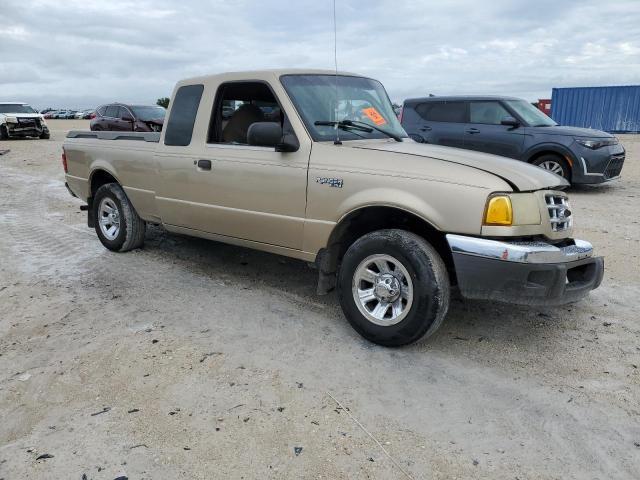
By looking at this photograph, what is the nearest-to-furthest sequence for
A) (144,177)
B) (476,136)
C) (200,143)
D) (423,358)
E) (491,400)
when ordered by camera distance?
(491,400) → (423,358) → (200,143) → (144,177) → (476,136)

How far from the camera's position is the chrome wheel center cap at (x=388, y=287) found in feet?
11.9

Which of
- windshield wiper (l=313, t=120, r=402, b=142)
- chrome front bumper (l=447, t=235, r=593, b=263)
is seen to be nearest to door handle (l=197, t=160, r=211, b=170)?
windshield wiper (l=313, t=120, r=402, b=142)

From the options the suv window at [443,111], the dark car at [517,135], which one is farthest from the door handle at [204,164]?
the suv window at [443,111]

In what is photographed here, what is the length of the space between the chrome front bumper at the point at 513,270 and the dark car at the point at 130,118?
48.4ft

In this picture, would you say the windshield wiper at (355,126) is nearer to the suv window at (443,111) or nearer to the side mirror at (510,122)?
the side mirror at (510,122)

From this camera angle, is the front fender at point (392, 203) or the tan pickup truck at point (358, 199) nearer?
the tan pickup truck at point (358, 199)

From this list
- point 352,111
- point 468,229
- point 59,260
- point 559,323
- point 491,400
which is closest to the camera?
point 491,400

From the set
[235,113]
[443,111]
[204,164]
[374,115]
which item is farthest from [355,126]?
[443,111]

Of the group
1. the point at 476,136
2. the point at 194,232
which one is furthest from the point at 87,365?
the point at 476,136

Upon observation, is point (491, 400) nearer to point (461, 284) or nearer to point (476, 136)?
point (461, 284)

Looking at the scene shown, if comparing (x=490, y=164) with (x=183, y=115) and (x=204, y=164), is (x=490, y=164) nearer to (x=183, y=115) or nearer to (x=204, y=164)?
(x=204, y=164)

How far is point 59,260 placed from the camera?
19.3 ft

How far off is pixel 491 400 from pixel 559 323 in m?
1.41

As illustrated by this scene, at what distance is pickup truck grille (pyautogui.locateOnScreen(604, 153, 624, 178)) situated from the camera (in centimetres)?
969
